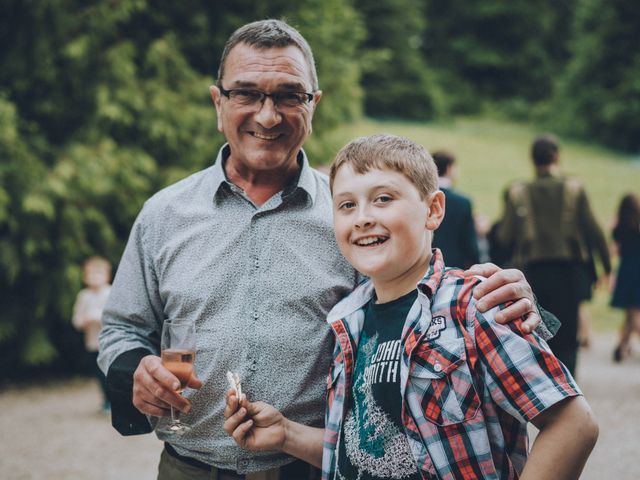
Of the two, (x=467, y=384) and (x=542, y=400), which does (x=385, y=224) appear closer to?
(x=467, y=384)

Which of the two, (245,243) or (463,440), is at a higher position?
(245,243)

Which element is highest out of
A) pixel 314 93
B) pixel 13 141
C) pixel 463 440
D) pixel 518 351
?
pixel 314 93

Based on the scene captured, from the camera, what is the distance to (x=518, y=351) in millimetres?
1667

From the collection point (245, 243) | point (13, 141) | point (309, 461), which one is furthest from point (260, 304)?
point (13, 141)

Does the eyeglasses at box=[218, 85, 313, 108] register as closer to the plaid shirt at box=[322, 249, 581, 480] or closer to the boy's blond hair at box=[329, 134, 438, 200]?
the boy's blond hair at box=[329, 134, 438, 200]

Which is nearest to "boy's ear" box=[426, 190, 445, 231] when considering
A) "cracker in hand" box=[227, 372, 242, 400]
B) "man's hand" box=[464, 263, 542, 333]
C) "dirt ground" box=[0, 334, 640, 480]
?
"man's hand" box=[464, 263, 542, 333]

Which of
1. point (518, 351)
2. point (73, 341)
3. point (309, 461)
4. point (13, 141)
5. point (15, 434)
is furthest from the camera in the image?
point (73, 341)

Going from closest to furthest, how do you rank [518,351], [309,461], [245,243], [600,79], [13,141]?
1. [518,351]
2. [309,461]
3. [245,243]
4. [13,141]
5. [600,79]

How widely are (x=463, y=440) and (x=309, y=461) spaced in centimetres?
55

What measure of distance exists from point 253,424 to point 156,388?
286mm

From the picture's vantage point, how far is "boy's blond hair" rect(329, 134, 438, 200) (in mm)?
1967

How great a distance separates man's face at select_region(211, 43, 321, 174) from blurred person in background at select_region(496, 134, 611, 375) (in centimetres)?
477

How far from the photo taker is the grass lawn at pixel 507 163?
21.6 m

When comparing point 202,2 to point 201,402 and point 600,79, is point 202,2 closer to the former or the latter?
point 201,402
